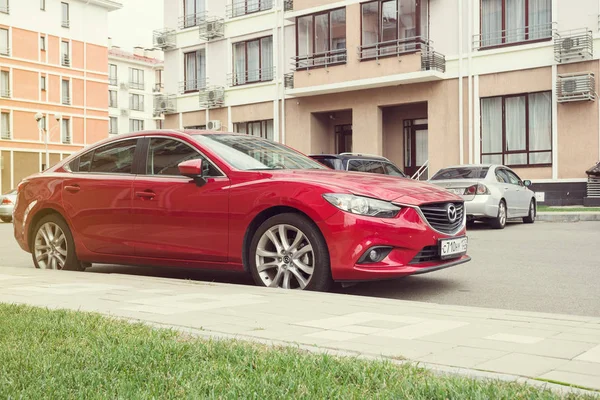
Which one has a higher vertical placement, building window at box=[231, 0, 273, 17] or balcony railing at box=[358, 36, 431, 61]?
building window at box=[231, 0, 273, 17]

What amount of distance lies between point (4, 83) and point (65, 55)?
6.29 meters

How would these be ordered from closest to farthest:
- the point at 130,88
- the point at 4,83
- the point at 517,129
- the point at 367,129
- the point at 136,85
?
1. the point at 517,129
2. the point at 367,129
3. the point at 4,83
4. the point at 130,88
5. the point at 136,85

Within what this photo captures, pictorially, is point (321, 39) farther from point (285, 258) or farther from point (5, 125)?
point (5, 125)

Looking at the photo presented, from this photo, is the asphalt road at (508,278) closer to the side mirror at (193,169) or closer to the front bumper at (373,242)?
the front bumper at (373,242)

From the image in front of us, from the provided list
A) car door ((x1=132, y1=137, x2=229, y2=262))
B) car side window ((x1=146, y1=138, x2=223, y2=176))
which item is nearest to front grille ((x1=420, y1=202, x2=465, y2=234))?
car door ((x1=132, y1=137, x2=229, y2=262))

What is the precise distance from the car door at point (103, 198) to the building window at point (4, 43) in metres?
48.6

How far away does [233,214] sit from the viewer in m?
7.02

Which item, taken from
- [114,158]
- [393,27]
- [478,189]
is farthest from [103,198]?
[393,27]

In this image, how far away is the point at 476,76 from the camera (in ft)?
81.5

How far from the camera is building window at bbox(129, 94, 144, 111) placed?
259ft

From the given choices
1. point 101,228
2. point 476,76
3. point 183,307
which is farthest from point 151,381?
point 476,76

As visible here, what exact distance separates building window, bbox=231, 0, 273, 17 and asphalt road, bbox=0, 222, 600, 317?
2145 centimetres

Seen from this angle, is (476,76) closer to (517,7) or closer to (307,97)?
(517,7)

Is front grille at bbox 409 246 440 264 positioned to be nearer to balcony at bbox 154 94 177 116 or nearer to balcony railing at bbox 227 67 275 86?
balcony railing at bbox 227 67 275 86
